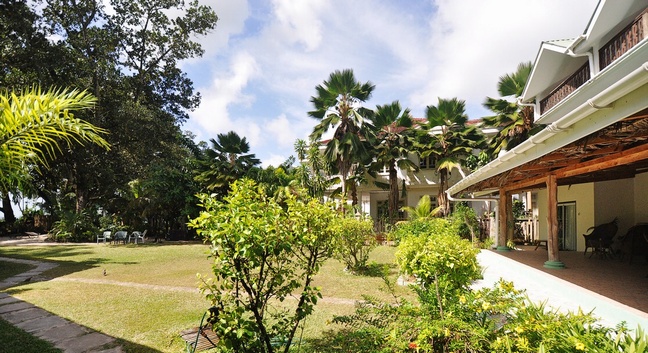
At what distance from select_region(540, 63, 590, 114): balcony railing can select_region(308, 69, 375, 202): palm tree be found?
1011 cm

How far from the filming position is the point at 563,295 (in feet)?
19.2

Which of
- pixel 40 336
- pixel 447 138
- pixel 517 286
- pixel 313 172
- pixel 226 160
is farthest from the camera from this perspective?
pixel 226 160

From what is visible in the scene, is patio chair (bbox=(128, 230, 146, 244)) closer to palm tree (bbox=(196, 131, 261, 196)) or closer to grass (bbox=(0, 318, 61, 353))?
palm tree (bbox=(196, 131, 261, 196))

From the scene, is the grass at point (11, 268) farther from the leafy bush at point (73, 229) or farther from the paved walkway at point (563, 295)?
the paved walkway at point (563, 295)

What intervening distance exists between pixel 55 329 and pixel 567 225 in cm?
1595

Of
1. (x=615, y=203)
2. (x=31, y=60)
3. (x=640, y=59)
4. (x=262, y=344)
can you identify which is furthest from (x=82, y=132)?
(x=31, y=60)

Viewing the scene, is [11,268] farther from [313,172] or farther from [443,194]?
[443,194]

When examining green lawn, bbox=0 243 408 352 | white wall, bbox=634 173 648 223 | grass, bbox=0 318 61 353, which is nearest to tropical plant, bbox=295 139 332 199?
green lawn, bbox=0 243 408 352

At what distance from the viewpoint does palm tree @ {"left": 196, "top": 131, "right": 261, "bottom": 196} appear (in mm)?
21938

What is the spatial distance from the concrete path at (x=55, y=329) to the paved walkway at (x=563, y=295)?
5.99 meters

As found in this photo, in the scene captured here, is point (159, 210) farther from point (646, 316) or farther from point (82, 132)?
point (646, 316)

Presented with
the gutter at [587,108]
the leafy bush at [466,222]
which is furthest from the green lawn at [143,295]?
the leafy bush at [466,222]

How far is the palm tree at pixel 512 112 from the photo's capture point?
55.7 feet

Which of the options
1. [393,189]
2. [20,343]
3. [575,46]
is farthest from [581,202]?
[20,343]
